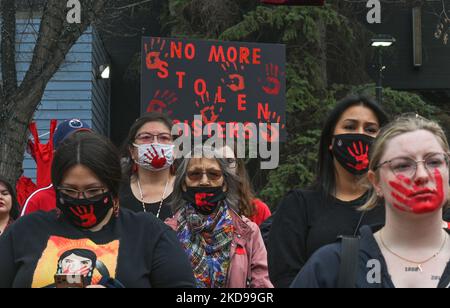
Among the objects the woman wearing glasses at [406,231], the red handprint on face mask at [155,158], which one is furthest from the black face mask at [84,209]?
the red handprint on face mask at [155,158]

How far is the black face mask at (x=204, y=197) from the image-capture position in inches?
198

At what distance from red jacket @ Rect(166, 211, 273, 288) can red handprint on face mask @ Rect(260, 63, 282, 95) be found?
10.5 ft

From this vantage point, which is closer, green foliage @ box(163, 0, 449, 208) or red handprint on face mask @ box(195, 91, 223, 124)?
red handprint on face mask @ box(195, 91, 223, 124)

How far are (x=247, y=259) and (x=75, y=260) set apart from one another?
5.19 feet

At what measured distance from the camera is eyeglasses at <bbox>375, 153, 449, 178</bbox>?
10.3 ft

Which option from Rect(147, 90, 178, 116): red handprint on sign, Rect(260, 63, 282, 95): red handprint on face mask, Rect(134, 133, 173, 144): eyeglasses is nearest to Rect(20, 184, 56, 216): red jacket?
Rect(134, 133, 173, 144): eyeglasses

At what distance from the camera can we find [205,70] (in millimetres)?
7957

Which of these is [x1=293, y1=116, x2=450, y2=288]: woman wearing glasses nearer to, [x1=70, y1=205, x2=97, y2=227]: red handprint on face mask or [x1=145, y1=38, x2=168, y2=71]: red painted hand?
[x1=70, y1=205, x2=97, y2=227]: red handprint on face mask

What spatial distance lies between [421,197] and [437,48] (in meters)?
17.8

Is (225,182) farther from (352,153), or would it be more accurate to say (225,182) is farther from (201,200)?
Answer: (352,153)

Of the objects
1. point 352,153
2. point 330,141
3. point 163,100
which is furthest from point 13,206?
point 352,153

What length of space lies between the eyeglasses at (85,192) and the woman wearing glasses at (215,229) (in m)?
1.19

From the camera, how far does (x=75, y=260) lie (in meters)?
3.44

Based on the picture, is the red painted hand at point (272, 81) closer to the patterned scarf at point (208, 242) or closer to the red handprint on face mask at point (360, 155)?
the patterned scarf at point (208, 242)
